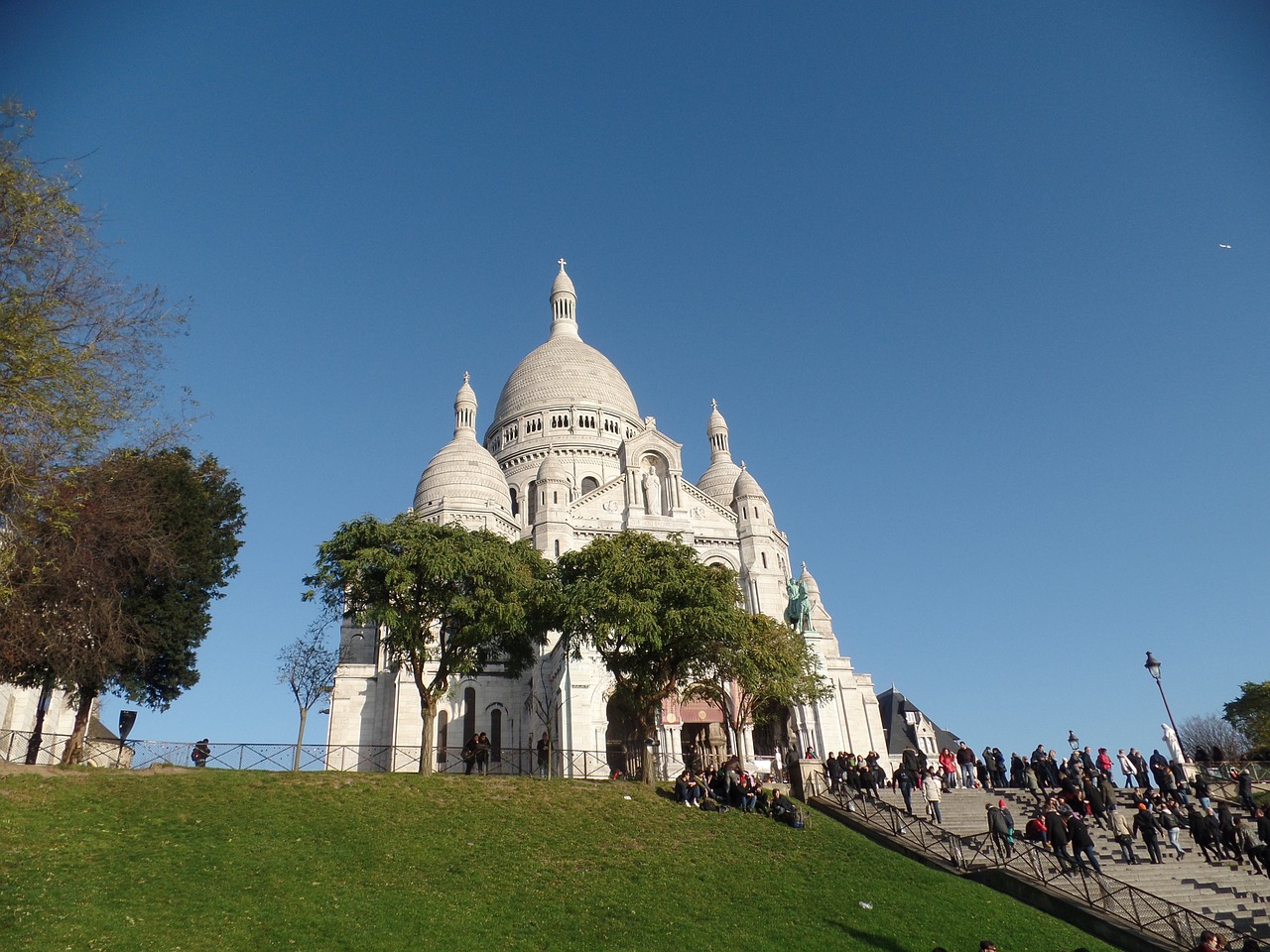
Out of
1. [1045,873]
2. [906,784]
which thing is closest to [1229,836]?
[1045,873]

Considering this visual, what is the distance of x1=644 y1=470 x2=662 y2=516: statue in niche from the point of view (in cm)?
5269

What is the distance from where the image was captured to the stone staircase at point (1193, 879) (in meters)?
18.6

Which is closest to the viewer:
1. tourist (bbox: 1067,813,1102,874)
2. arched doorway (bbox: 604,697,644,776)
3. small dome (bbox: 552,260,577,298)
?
tourist (bbox: 1067,813,1102,874)

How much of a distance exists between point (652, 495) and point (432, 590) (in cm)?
2290

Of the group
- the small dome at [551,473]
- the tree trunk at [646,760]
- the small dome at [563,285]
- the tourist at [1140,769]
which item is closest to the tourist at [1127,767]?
the tourist at [1140,769]

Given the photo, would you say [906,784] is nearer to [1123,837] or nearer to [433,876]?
[1123,837]

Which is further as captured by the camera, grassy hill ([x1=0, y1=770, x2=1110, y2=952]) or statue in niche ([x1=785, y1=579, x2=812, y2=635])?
statue in niche ([x1=785, y1=579, x2=812, y2=635])

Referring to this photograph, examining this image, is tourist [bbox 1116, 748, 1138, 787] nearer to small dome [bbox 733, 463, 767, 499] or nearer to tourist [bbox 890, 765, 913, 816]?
tourist [bbox 890, 765, 913, 816]

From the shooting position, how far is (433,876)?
18359 mm

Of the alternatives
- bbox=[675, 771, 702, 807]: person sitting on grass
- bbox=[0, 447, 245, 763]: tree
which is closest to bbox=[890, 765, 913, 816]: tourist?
bbox=[675, 771, 702, 807]: person sitting on grass

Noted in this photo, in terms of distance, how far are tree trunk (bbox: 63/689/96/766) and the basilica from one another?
10.6 meters

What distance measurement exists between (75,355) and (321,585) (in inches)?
647

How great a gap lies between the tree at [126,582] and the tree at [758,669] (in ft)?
56.2

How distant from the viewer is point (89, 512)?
24.8 m
